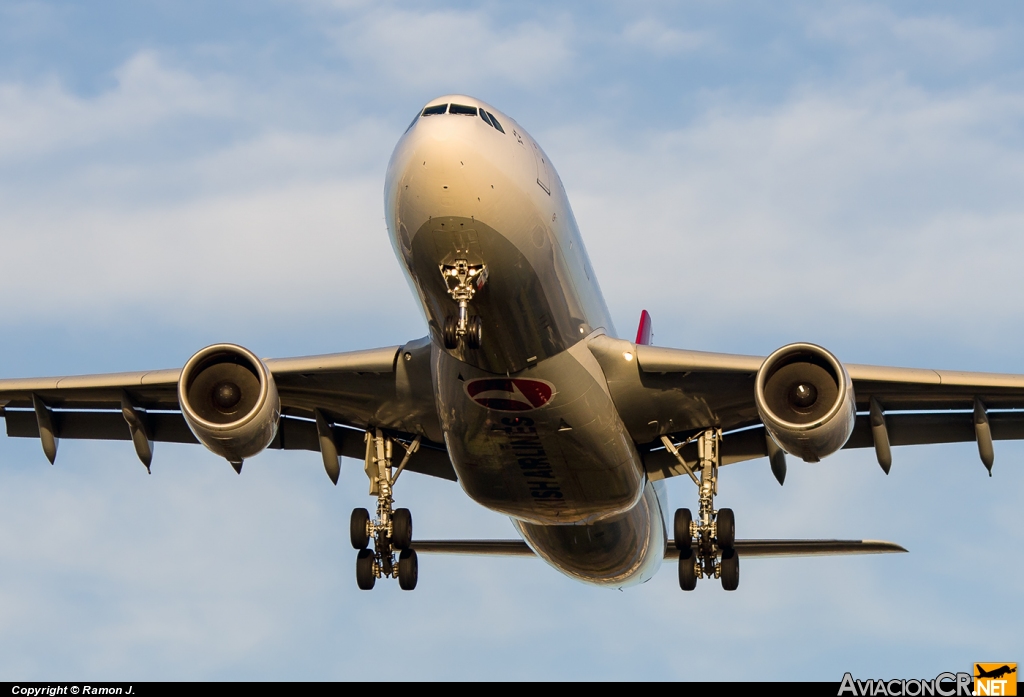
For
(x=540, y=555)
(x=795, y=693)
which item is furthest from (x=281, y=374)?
(x=795, y=693)

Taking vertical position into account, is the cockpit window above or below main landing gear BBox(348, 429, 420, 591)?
above

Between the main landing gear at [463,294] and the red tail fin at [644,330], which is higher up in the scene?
the red tail fin at [644,330]

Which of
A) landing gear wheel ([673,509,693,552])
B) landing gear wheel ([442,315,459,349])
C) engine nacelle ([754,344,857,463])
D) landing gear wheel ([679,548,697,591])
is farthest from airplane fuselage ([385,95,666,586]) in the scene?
engine nacelle ([754,344,857,463])

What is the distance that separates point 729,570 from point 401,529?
4.97 m

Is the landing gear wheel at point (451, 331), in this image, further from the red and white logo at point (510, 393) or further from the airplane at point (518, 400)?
the red and white logo at point (510, 393)

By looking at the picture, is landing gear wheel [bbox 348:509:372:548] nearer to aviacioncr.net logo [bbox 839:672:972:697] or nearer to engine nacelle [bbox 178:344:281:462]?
engine nacelle [bbox 178:344:281:462]

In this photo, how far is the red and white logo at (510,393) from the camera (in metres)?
19.2

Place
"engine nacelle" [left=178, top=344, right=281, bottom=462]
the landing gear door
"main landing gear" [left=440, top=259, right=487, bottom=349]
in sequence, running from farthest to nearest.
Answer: "engine nacelle" [left=178, top=344, right=281, bottom=462]
the landing gear door
"main landing gear" [left=440, top=259, right=487, bottom=349]

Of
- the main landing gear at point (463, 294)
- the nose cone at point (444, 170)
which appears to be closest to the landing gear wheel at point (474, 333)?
the main landing gear at point (463, 294)

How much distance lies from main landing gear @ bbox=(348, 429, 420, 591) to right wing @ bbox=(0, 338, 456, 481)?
0.40 m

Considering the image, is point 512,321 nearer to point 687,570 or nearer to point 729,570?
point 687,570

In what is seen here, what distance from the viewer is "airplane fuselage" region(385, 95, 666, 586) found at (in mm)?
17391

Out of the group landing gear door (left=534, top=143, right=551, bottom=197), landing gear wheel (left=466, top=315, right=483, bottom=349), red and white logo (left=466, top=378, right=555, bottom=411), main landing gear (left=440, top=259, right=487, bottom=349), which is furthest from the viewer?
red and white logo (left=466, top=378, right=555, bottom=411)

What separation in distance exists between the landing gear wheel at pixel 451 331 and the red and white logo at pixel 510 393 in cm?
94
